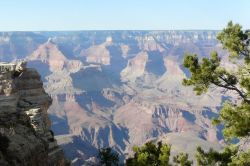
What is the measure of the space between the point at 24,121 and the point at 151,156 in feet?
45.4

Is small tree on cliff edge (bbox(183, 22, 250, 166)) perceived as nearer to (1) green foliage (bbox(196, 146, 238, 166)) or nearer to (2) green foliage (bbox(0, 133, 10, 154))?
(1) green foliage (bbox(196, 146, 238, 166))

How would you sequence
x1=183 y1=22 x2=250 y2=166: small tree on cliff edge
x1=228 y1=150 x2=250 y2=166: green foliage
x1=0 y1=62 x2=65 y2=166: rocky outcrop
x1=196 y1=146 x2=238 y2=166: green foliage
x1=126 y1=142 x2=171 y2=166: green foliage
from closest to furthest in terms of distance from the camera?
x1=228 y1=150 x2=250 y2=166: green foliage, x1=126 y1=142 x2=171 y2=166: green foliage, x1=183 y1=22 x2=250 y2=166: small tree on cliff edge, x1=196 y1=146 x2=238 y2=166: green foliage, x1=0 y1=62 x2=65 y2=166: rocky outcrop

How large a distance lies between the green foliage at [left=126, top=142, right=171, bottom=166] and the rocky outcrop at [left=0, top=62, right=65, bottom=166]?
7.03 meters

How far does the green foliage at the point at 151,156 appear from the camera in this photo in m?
26.5

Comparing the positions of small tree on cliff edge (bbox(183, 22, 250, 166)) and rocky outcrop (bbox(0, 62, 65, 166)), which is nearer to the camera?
small tree on cliff edge (bbox(183, 22, 250, 166))

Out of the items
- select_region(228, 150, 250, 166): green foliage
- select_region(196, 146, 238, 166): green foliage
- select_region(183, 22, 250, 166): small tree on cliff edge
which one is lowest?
select_region(196, 146, 238, 166): green foliage

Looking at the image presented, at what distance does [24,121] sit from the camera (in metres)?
37.6

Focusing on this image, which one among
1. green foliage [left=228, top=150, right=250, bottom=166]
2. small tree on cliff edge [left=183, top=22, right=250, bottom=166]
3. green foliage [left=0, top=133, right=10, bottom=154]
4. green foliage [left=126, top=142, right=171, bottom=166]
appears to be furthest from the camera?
green foliage [left=0, top=133, right=10, bottom=154]

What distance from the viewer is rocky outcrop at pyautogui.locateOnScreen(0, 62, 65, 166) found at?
30.5m

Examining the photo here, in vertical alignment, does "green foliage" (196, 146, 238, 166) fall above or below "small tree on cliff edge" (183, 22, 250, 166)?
below

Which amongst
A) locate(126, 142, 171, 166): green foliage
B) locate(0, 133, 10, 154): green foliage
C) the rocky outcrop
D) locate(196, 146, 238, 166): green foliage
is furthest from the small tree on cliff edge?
locate(0, 133, 10, 154): green foliage

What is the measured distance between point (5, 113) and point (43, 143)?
5.31 metres

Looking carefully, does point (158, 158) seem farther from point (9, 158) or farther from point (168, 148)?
point (9, 158)

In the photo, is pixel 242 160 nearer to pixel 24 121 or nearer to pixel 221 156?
pixel 221 156
